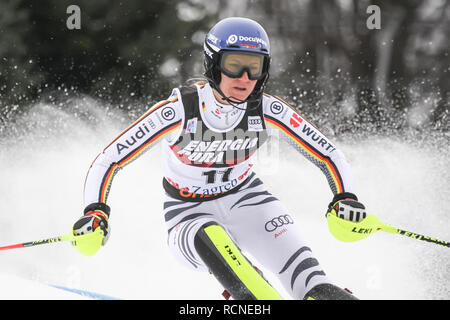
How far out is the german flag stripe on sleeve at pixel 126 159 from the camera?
2531 mm

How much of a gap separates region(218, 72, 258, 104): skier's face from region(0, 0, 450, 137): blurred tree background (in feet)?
24.5

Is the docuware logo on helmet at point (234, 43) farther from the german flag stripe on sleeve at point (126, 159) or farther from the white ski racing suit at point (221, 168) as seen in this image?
the german flag stripe on sleeve at point (126, 159)

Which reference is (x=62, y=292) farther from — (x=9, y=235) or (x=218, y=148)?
(x=9, y=235)

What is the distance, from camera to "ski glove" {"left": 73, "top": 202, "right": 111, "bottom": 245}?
232cm

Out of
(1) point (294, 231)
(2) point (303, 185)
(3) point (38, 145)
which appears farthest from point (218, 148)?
(3) point (38, 145)

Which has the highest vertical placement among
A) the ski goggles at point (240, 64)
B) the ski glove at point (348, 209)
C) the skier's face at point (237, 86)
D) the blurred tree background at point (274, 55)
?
the blurred tree background at point (274, 55)

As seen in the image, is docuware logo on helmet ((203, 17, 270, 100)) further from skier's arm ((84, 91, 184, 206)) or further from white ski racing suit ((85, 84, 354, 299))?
skier's arm ((84, 91, 184, 206))

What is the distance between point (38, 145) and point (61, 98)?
15.1 feet

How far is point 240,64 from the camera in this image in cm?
254

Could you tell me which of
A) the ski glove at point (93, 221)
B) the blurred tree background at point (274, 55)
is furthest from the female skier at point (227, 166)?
the blurred tree background at point (274, 55)

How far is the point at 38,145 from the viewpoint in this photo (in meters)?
6.91

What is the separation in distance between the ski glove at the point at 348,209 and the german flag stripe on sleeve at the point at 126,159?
92 cm

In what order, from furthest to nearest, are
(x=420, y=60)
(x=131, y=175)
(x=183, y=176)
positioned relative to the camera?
1. (x=420, y=60)
2. (x=131, y=175)
3. (x=183, y=176)

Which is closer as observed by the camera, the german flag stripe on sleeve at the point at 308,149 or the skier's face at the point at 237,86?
the skier's face at the point at 237,86
